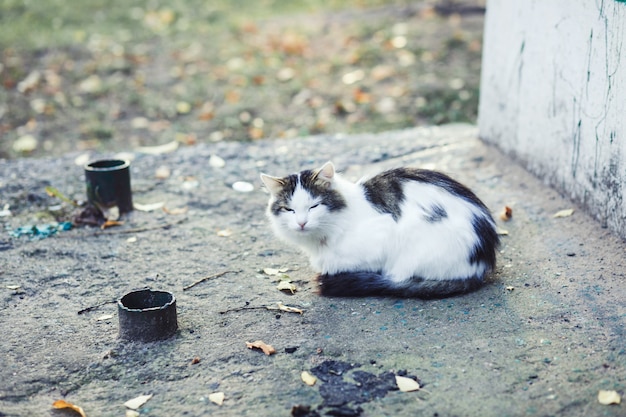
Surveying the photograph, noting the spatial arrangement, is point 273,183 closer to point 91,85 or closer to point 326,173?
Answer: point 326,173

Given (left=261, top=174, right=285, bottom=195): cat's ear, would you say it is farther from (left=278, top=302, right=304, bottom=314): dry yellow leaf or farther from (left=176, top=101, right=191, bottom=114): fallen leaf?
(left=176, top=101, right=191, bottom=114): fallen leaf

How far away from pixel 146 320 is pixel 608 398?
6.68 ft

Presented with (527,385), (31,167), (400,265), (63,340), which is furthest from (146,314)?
(31,167)

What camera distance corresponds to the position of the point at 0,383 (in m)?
3.19

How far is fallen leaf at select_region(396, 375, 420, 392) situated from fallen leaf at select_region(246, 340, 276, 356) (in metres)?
0.60

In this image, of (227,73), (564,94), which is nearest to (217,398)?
(564,94)

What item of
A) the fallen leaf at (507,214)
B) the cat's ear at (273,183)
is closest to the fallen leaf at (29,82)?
the cat's ear at (273,183)

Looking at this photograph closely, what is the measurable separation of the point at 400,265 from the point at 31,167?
3628 mm

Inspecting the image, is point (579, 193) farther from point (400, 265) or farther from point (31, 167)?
point (31, 167)

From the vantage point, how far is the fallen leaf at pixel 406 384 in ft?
9.85

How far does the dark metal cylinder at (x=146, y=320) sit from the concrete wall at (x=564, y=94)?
256cm

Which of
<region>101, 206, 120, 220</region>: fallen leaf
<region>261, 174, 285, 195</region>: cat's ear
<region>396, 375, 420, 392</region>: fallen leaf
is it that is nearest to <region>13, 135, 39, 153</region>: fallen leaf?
<region>101, 206, 120, 220</region>: fallen leaf

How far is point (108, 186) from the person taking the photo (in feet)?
16.1

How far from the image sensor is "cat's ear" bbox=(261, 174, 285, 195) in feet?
12.5
